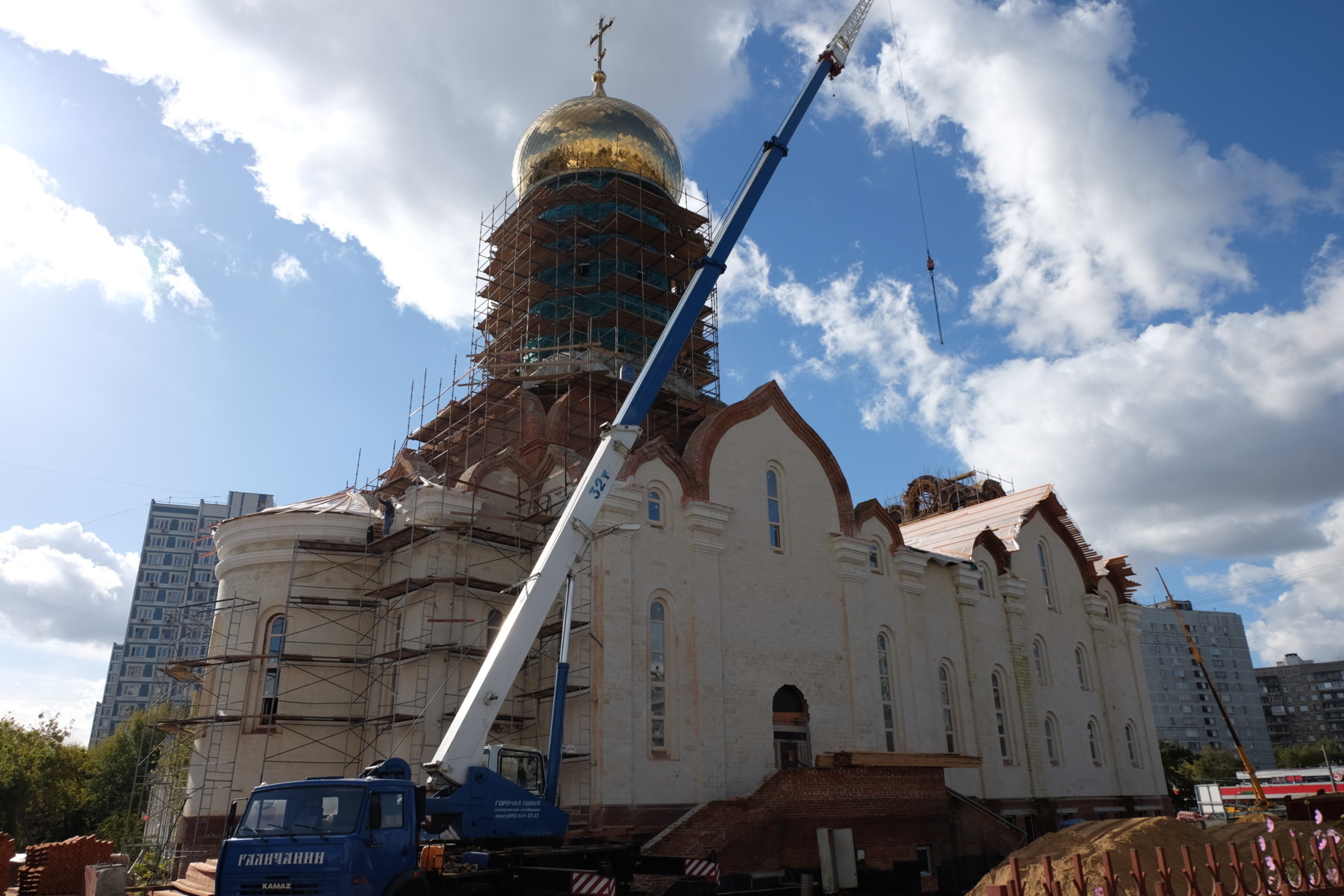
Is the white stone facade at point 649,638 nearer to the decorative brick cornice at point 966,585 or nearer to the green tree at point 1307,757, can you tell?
the decorative brick cornice at point 966,585

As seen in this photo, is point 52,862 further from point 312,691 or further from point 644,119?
point 644,119

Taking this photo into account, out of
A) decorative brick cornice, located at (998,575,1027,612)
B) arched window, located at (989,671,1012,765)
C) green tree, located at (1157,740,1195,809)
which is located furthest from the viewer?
green tree, located at (1157,740,1195,809)

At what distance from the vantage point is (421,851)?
36.0 feet

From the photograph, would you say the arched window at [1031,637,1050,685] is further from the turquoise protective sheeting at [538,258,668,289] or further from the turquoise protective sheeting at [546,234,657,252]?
the turquoise protective sheeting at [546,234,657,252]

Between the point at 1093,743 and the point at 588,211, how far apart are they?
25.0 meters

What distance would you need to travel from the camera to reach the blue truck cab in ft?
32.8

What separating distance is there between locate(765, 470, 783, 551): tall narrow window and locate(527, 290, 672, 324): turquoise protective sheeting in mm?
7301

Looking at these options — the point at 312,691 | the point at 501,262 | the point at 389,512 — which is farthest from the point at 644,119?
the point at 312,691

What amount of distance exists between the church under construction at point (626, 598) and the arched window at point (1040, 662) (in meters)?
0.07

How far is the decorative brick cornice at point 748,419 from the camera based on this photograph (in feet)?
74.8

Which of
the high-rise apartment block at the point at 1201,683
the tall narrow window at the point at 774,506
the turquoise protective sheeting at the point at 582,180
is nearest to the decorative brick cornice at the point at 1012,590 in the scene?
the tall narrow window at the point at 774,506

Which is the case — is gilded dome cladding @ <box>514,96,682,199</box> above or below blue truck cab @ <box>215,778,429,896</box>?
above

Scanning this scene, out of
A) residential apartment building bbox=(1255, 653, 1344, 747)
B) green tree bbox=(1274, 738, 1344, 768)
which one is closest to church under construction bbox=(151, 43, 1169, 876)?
green tree bbox=(1274, 738, 1344, 768)

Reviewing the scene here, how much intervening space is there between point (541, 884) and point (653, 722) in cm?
819
